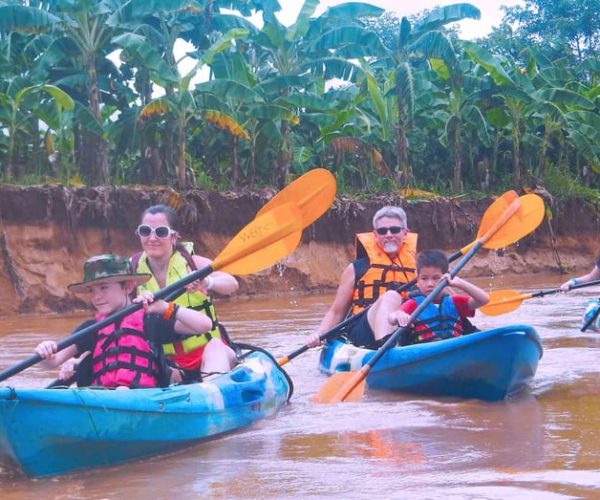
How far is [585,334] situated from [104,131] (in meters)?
7.99

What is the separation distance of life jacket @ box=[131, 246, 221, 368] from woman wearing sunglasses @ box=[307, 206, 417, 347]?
1.27 m

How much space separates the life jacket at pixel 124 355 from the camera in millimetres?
4172

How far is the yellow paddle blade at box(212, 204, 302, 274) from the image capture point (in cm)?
485

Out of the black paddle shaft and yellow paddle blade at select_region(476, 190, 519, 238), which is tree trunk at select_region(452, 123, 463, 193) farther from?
the black paddle shaft

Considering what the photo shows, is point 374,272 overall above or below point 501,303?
above

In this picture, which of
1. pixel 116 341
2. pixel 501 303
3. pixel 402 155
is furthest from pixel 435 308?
pixel 402 155

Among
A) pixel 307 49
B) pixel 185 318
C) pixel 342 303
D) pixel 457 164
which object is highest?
pixel 307 49

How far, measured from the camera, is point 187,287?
4816mm

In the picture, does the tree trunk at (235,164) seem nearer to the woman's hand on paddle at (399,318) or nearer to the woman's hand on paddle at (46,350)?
the woman's hand on paddle at (399,318)

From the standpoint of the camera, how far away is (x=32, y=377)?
6781mm

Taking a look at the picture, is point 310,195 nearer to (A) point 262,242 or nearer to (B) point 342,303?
(A) point 262,242

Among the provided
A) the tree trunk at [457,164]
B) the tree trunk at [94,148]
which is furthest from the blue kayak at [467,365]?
the tree trunk at [457,164]

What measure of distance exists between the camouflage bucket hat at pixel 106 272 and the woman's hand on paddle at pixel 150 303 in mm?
89

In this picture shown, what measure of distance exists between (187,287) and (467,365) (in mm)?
1528
